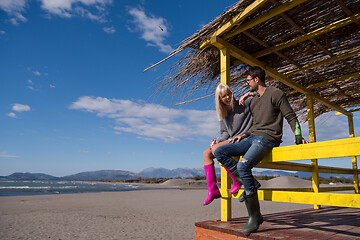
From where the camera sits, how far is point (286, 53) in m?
4.73

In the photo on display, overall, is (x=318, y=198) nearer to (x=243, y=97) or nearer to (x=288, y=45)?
(x=243, y=97)

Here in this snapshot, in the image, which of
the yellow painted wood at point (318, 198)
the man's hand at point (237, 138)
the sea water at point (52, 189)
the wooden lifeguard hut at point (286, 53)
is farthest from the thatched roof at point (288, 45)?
the sea water at point (52, 189)

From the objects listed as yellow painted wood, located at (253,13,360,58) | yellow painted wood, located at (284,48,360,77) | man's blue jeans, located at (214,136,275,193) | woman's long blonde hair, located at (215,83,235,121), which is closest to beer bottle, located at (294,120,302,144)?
man's blue jeans, located at (214,136,275,193)

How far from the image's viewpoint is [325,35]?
14.2 ft

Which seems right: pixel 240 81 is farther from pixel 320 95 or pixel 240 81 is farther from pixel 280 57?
pixel 320 95

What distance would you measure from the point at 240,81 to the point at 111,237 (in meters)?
4.85

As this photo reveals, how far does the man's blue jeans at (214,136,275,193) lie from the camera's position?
8.96ft

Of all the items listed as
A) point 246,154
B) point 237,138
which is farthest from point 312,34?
point 246,154

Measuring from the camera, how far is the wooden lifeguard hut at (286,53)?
276 cm

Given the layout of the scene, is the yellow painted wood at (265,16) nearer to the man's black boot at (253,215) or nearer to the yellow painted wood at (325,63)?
the yellow painted wood at (325,63)

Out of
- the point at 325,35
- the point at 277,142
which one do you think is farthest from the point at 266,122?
the point at 325,35

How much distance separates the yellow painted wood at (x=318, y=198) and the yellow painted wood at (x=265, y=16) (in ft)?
7.75

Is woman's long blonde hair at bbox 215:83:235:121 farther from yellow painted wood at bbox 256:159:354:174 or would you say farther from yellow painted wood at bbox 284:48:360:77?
yellow painted wood at bbox 284:48:360:77

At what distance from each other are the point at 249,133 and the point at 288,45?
209 centimetres
